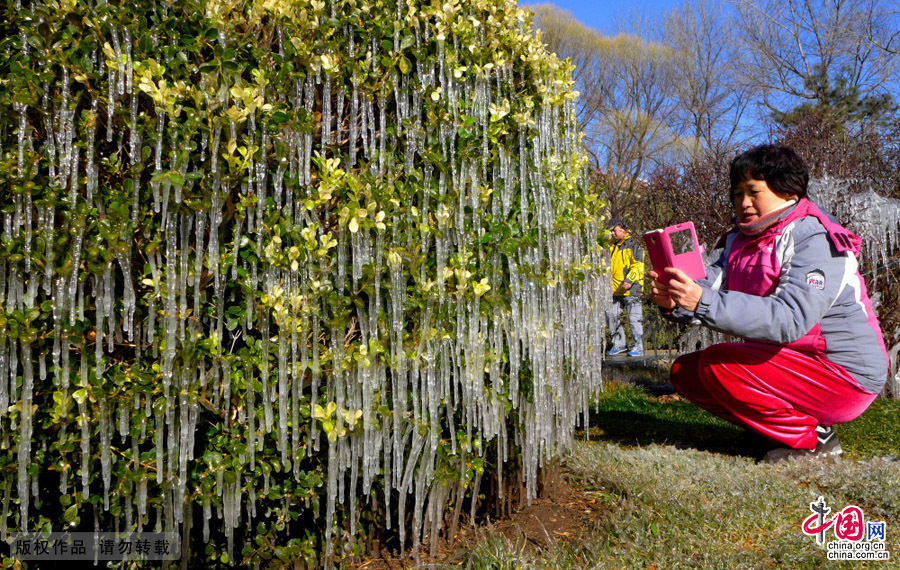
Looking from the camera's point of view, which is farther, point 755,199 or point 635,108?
point 635,108

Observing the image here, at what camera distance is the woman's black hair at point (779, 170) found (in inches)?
115

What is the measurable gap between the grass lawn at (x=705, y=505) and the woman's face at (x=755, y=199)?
1234 mm

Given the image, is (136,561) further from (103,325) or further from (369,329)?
(369,329)

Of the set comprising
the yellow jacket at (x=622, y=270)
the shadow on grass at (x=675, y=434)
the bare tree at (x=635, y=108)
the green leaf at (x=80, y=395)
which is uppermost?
the bare tree at (x=635, y=108)

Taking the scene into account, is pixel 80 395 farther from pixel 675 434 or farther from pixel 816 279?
pixel 675 434

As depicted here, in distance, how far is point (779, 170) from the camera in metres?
2.91

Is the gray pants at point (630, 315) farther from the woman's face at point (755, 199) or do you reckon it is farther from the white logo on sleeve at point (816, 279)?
the white logo on sleeve at point (816, 279)

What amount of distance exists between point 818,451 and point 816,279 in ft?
3.28

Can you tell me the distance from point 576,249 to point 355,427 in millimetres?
1118

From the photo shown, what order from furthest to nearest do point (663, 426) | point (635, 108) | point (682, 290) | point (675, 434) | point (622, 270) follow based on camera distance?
point (635, 108), point (622, 270), point (663, 426), point (675, 434), point (682, 290)

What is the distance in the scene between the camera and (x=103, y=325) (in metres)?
1.74

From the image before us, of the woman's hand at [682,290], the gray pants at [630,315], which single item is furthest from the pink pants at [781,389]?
the gray pants at [630,315]

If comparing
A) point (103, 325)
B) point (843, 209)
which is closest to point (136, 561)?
point (103, 325)

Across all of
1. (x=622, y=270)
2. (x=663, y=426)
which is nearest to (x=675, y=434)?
(x=663, y=426)
